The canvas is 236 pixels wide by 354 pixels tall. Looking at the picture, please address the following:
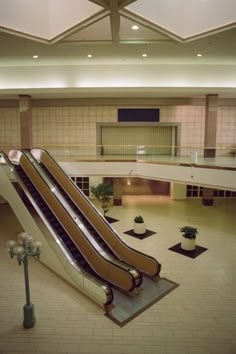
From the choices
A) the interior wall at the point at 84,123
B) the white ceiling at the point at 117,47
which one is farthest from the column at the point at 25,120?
the interior wall at the point at 84,123

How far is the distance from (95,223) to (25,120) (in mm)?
8722

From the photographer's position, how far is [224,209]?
53.6 ft

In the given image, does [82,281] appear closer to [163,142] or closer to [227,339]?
[227,339]

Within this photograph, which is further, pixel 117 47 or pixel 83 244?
pixel 117 47

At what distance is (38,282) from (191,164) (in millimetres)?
8043

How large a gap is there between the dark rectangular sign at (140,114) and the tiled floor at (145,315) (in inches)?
359

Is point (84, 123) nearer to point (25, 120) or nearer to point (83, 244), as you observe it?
point (25, 120)

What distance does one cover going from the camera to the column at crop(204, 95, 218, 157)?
→ 1541 cm

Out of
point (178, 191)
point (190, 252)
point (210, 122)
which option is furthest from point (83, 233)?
point (178, 191)

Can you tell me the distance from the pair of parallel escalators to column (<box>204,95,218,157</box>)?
7911mm

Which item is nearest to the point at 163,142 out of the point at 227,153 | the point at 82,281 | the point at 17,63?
the point at 227,153

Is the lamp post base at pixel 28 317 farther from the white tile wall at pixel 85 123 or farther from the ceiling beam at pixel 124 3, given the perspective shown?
the white tile wall at pixel 85 123

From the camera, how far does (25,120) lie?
15.9 m

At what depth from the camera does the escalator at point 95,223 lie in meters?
8.76
